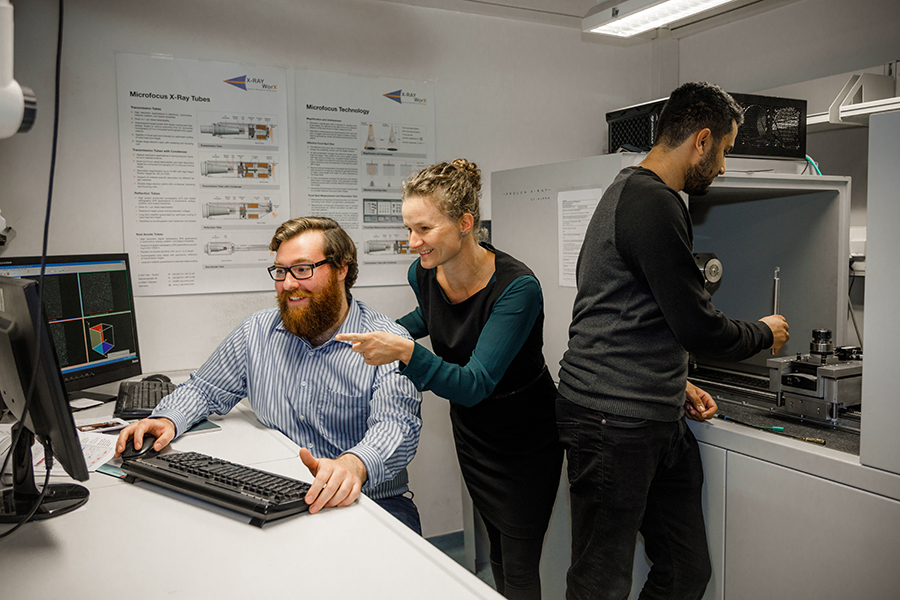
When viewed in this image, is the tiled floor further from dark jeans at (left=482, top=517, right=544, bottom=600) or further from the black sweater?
the black sweater

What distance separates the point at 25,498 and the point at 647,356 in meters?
1.29

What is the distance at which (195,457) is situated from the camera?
4.39 ft

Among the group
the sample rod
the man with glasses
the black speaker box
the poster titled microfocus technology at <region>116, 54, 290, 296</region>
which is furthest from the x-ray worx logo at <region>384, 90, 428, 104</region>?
the sample rod

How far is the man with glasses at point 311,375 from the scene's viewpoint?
1.58m

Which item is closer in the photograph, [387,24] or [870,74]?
[870,74]

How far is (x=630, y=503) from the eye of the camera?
148 cm

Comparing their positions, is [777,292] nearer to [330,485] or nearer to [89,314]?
[330,485]

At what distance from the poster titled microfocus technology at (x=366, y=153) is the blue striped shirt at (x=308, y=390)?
0.94 meters

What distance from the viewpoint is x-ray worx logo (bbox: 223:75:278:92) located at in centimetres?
245

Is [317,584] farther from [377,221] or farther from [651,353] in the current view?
[377,221]

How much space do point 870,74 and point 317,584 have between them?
2.52m

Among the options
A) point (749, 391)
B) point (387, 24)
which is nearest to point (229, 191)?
point (387, 24)

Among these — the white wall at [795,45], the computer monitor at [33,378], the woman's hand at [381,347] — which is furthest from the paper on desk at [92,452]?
the white wall at [795,45]

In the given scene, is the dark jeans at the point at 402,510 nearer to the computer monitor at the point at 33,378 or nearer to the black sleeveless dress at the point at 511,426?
the black sleeveless dress at the point at 511,426
